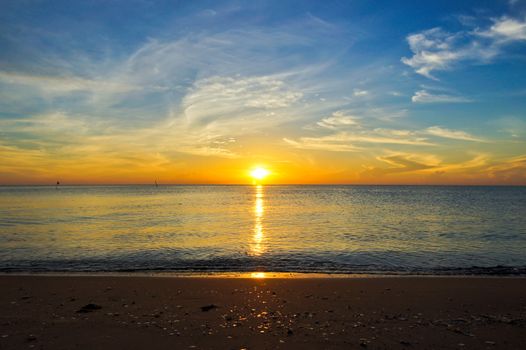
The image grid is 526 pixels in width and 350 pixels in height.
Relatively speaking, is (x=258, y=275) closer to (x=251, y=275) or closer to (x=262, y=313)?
(x=251, y=275)

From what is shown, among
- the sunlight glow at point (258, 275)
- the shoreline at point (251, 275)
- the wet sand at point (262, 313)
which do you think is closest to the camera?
the wet sand at point (262, 313)

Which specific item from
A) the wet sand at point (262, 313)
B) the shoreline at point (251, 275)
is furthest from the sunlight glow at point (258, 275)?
the wet sand at point (262, 313)

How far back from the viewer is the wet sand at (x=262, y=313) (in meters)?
8.71

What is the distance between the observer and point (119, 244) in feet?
88.6

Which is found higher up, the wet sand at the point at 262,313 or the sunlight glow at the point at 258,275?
the wet sand at the point at 262,313

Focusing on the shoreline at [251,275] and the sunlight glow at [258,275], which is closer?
the shoreline at [251,275]

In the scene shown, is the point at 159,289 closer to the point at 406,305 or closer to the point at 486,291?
the point at 406,305

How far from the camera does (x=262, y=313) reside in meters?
10.8

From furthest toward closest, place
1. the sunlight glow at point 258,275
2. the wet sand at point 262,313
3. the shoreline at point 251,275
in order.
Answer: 1. the sunlight glow at point 258,275
2. the shoreline at point 251,275
3. the wet sand at point 262,313

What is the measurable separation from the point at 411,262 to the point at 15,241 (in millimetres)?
29240

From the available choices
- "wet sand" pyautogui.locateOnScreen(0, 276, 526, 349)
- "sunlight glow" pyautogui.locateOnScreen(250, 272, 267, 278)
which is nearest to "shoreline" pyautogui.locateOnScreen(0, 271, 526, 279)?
"sunlight glow" pyautogui.locateOnScreen(250, 272, 267, 278)

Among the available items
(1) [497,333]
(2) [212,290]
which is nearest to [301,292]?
(2) [212,290]

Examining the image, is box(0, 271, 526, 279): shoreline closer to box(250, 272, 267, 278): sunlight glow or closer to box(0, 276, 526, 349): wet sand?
box(250, 272, 267, 278): sunlight glow

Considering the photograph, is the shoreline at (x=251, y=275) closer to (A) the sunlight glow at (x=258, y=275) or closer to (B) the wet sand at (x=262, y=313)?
(A) the sunlight glow at (x=258, y=275)
